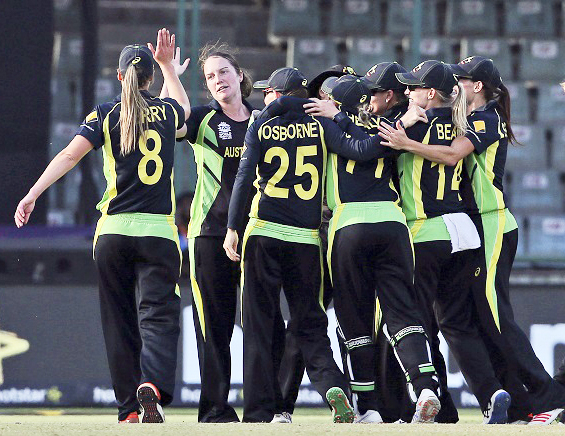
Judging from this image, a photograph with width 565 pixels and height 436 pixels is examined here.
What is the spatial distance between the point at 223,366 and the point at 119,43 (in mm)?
5792

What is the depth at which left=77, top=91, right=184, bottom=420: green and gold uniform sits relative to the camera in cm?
586

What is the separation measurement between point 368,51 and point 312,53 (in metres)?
0.56

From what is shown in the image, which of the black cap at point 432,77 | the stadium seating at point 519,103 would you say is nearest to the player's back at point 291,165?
the black cap at point 432,77

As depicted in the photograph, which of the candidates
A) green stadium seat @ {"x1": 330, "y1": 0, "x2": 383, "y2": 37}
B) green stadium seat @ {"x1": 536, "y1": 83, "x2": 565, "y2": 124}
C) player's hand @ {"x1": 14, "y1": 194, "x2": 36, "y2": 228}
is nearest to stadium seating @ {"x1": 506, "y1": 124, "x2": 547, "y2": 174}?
green stadium seat @ {"x1": 536, "y1": 83, "x2": 565, "y2": 124}

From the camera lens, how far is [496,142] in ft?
20.6

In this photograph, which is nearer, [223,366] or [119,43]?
[223,366]

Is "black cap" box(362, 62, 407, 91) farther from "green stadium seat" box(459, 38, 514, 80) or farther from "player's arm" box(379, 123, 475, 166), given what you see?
"green stadium seat" box(459, 38, 514, 80)

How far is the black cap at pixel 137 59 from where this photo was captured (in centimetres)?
587

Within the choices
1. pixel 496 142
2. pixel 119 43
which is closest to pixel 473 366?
pixel 496 142

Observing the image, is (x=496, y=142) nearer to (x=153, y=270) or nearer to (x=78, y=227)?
(x=153, y=270)

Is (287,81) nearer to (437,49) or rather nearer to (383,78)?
(383,78)

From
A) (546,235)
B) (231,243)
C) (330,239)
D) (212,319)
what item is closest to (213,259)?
(212,319)

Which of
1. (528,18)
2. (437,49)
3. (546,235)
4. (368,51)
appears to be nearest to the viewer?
(546,235)

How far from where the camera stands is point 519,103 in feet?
40.5
